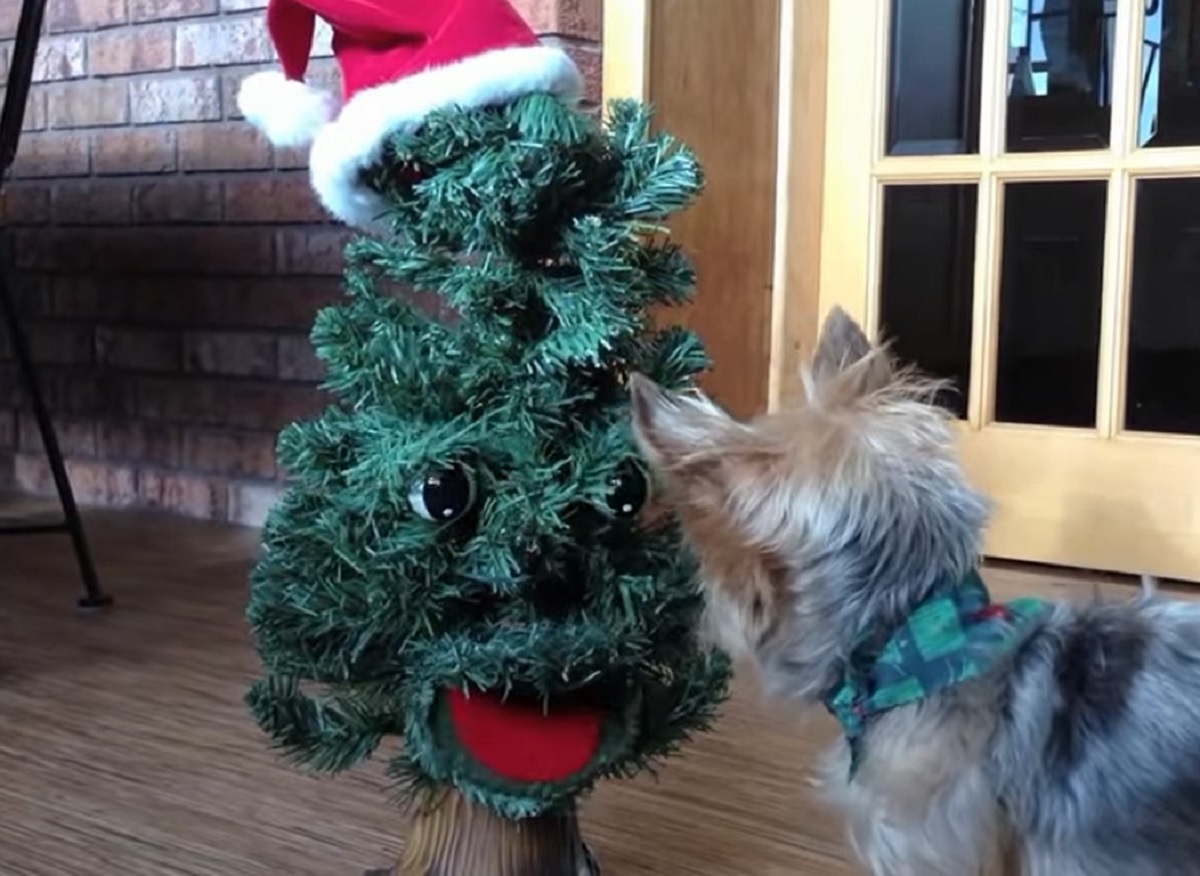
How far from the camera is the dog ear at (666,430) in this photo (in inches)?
37.4

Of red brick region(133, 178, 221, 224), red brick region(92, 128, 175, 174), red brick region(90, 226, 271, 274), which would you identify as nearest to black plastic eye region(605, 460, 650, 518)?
red brick region(90, 226, 271, 274)

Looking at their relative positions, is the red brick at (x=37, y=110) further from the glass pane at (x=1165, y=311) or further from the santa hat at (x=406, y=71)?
the glass pane at (x=1165, y=311)

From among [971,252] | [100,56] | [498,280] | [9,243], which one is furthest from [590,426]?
[9,243]

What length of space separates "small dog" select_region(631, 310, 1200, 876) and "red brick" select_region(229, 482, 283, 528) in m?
2.08

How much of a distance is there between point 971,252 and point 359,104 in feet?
5.01

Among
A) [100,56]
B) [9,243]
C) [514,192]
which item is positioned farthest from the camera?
[9,243]

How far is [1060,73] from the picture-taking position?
7.63 ft

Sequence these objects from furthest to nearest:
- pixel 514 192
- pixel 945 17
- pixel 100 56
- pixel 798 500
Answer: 1. pixel 100 56
2. pixel 945 17
3. pixel 514 192
4. pixel 798 500

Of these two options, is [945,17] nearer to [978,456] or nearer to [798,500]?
[978,456]

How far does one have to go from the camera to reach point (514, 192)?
1067mm

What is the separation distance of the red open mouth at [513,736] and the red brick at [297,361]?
1.73 meters

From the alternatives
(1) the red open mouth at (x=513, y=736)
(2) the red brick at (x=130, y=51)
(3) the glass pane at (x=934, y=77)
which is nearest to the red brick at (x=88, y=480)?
(2) the red brick at (x=130, y=51)

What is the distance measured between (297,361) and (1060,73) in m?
1.49

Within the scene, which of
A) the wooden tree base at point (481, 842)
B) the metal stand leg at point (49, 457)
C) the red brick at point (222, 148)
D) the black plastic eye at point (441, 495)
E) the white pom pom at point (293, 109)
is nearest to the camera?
the black plastic eye at point (441, 495)
